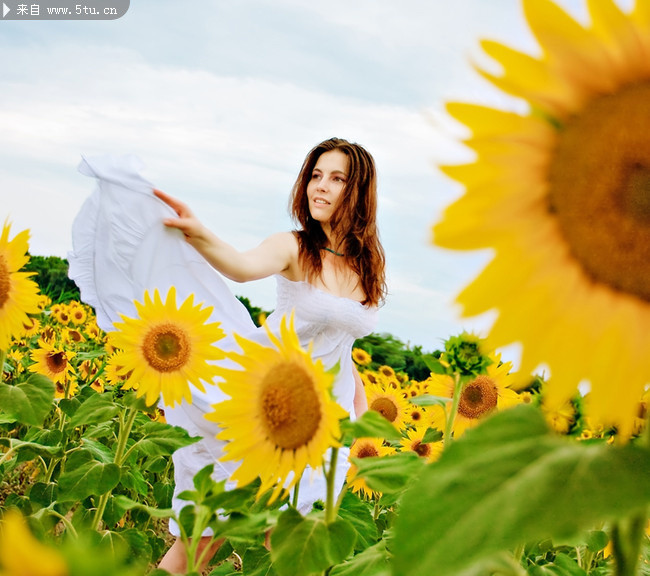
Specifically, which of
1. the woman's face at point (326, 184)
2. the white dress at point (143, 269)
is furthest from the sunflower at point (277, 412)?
the woman's face at point (326, 184)

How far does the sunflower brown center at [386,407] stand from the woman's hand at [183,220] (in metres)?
1.70

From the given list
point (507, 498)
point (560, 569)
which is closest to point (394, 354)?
point (560, 569)

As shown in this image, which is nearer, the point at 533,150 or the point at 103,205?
the point at 533,150

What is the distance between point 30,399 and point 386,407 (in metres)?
2.54

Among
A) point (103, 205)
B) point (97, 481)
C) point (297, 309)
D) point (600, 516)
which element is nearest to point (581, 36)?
point (600, 516)

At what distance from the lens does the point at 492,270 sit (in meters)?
0.78

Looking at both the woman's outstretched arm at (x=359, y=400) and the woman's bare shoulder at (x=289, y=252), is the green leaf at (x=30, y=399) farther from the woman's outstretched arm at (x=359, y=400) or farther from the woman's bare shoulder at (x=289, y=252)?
the woman's outstretched arm at (x=359, y=400)

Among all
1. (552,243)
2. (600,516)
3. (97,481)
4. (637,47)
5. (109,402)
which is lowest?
(97,481)

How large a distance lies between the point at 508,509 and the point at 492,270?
0.27 meters

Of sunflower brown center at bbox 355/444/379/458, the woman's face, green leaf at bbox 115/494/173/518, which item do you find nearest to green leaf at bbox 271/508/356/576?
green leaf at bbox 115/494/173/518

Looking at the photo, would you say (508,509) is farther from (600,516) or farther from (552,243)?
(552,243)

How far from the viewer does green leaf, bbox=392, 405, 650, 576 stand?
57 cm

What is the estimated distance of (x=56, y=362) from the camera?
166 inches

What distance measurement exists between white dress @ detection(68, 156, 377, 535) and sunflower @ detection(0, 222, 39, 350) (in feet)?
3.12
